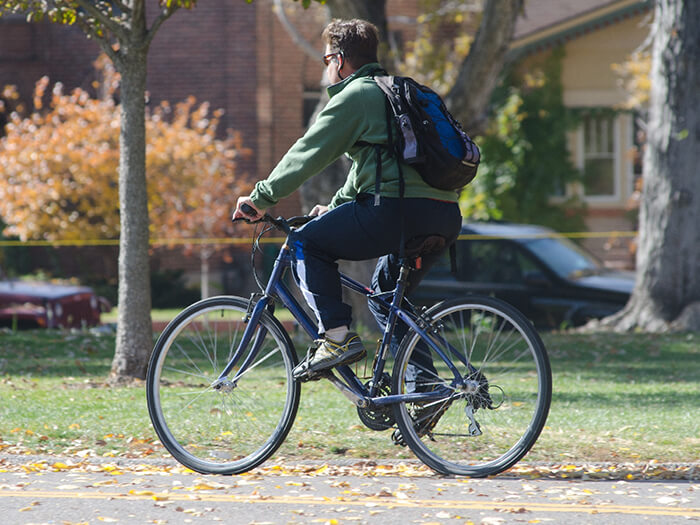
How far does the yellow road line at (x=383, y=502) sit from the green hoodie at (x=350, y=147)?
1285 millimetres

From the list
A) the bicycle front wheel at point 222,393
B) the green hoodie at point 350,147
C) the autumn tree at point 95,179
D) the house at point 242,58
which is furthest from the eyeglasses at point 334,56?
the house at point 242,58

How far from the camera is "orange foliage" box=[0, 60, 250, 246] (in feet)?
55.7

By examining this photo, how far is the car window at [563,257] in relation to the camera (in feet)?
44.3

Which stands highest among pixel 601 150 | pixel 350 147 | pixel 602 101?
pixel 602 101

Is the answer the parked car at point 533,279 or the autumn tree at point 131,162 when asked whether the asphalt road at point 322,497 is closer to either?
the autumn tree at point 131,162

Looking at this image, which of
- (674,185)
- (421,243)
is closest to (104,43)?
(421,243)

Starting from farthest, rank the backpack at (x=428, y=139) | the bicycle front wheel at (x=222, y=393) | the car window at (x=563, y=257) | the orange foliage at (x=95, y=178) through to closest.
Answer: the orange foliage at (x=95, y=178) → the car window at (x=563, y=257) → the bicycle front wheel at (x=222, y=393) → the backpack at (x=428, y=139)

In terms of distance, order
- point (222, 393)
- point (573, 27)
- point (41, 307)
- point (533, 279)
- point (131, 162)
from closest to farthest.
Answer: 1. point (222, 393)
2. point (131, 162)
3. point (41, 307)
4. point (533, 279)
5. point (573, 27)

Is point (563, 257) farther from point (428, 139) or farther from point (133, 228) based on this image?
point (428, 139)

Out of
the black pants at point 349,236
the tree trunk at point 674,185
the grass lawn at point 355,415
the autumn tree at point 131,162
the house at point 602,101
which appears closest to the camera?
the black pants at point 349,236

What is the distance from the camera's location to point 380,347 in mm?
5000

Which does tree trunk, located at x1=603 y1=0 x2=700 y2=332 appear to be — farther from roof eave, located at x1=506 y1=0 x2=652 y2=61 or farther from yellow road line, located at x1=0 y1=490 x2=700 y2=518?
roof eave, located at x1=506 y1=0 x2=652 y2=61

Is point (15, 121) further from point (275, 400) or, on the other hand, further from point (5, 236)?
point (275, 400)

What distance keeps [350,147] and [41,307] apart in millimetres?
9391
